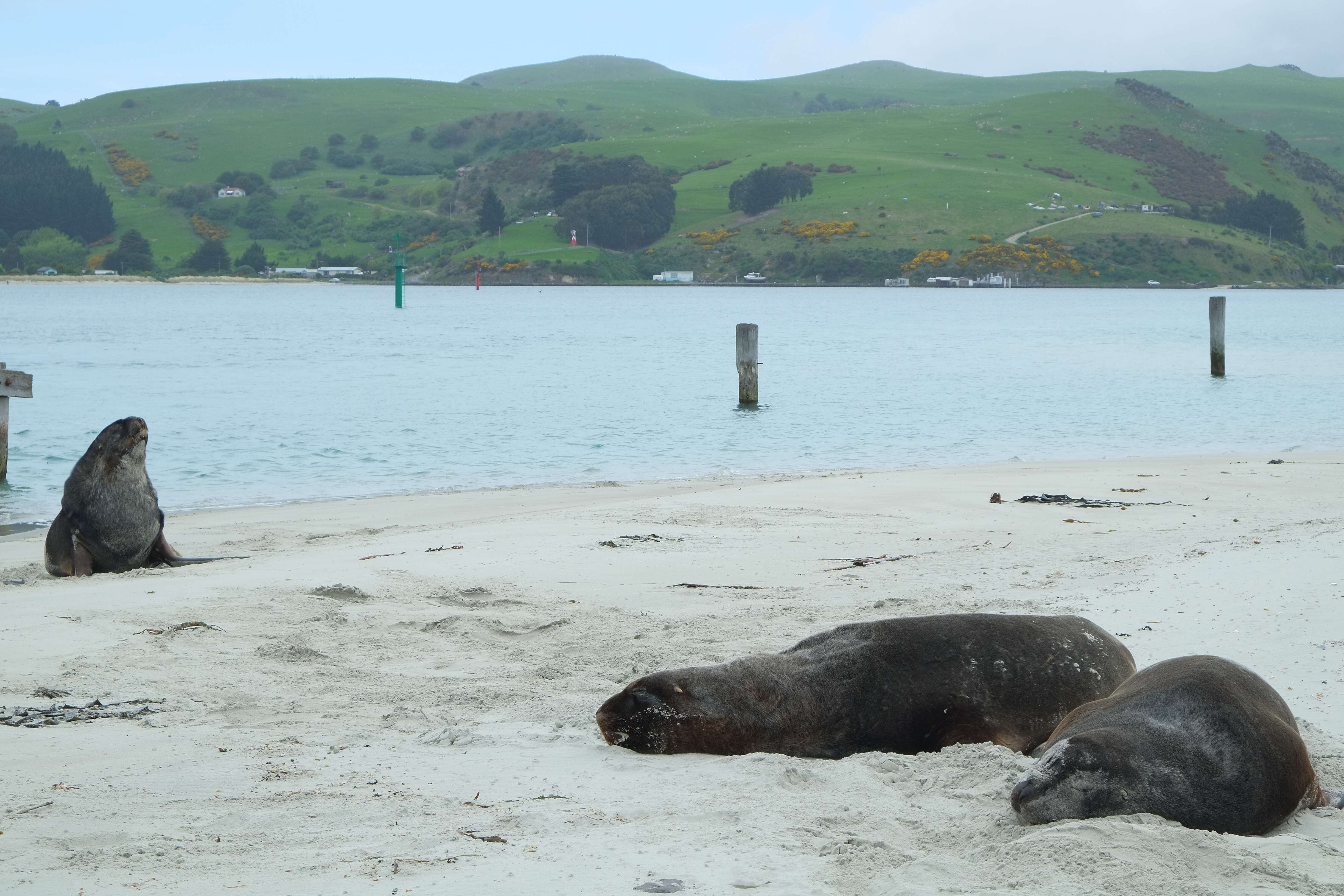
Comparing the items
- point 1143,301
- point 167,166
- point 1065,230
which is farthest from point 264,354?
point 167,166

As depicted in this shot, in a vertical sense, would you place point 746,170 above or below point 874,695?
above

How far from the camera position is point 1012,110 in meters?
159

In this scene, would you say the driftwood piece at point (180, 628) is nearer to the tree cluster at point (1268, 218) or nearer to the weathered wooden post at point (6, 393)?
the weathered wooden post at point (6, 393)

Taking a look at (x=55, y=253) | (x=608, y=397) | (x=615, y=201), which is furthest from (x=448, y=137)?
(x=608, y=397)

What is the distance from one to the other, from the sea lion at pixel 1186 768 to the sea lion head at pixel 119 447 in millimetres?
6873

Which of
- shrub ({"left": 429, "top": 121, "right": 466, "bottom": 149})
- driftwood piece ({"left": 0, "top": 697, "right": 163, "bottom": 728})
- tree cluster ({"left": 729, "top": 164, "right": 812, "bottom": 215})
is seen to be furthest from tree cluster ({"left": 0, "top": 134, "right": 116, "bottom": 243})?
driftwood piece ({"left": 0, "top": 697, "right": 163, "bottom": 728})

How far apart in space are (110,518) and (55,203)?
444 ft

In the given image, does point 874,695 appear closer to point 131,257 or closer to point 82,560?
point 82,560

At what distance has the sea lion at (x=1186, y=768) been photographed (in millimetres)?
3438

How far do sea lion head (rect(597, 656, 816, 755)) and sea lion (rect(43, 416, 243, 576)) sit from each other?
5.28 meters

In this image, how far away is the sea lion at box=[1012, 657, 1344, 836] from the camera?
3.44 metres

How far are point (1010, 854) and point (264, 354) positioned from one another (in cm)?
4296

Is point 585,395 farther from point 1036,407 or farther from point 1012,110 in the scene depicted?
point 1012,110

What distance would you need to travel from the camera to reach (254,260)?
12606 cm
